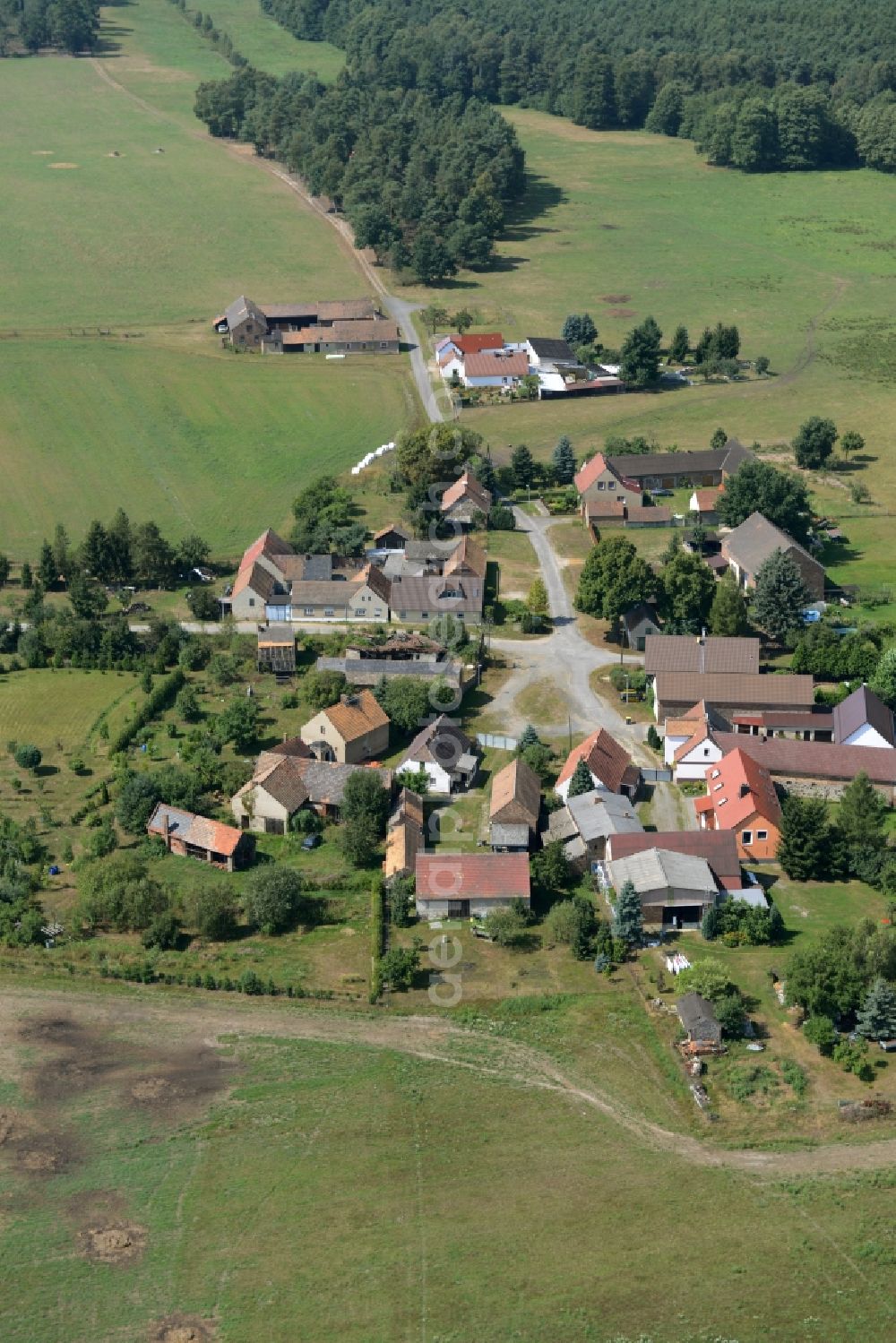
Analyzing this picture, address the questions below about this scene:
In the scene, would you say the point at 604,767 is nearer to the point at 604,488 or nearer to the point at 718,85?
the point at 604,488

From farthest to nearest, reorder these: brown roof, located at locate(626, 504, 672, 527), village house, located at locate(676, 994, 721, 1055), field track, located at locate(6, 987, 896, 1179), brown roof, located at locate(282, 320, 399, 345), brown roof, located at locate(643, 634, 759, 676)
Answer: brown roof, located at locate(282, 320, 399, 345) < brown roof, located at locate(626, 504, 672, 527) < brown roof, located at locate(643, 634, 759, 676) < village house, located at locate(676, 994, 721, 1055) < field track, located at locate(6, 987, 896, 1179)

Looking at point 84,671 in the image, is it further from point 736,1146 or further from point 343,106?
point 343,106

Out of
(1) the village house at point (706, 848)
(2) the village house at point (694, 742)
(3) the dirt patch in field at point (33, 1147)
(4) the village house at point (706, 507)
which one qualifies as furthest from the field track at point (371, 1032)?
(4) the village house at point (706, 507)

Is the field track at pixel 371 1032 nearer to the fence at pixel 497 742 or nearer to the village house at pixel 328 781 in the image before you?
the village house at pixel 328 781

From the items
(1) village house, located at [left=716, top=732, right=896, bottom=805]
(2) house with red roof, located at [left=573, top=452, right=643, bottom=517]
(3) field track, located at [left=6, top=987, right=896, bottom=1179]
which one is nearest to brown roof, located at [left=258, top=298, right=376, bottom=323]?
(2) house with red roof, located at [left=573, top=452, right=643, bottom=517]

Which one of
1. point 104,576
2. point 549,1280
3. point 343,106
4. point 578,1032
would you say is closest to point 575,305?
point 343,106

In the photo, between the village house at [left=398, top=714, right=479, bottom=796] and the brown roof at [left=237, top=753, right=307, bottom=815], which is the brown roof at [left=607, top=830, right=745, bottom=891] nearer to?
the village house at [left=398, top=714, right=479, bottom=796]

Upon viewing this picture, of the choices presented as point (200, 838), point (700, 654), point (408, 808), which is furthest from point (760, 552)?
point (200, 838)
